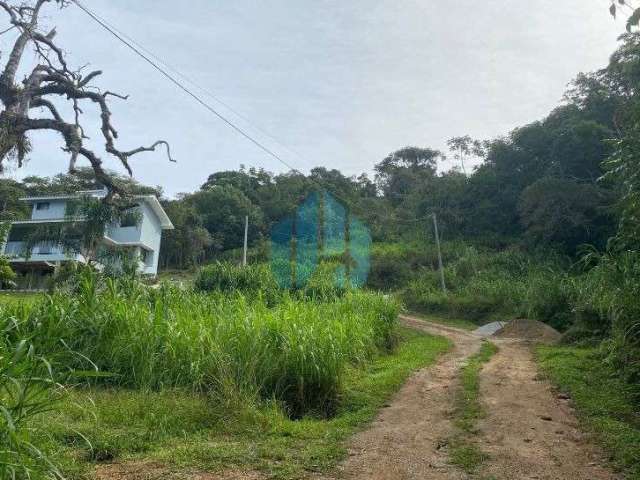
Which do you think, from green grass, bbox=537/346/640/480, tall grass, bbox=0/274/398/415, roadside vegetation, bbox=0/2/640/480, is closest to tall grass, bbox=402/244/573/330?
roadside vegetation, bbox=0/2/640/480

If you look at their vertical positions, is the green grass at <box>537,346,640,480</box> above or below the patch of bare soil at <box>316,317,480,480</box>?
above

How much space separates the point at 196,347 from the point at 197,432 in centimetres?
187

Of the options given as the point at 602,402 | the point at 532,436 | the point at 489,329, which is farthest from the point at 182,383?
the point at 489,329

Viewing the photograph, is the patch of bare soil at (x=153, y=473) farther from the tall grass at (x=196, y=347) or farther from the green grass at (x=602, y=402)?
the green grass at (x=602, y=402)

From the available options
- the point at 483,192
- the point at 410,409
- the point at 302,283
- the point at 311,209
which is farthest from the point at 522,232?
the point at 410,409

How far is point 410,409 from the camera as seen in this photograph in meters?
6.80

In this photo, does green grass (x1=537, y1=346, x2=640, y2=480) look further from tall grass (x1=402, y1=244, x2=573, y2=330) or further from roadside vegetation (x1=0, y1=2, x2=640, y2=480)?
tall grass (x1=402, y1=244, x2=573, y2=330)

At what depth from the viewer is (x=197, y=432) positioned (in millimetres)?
5234

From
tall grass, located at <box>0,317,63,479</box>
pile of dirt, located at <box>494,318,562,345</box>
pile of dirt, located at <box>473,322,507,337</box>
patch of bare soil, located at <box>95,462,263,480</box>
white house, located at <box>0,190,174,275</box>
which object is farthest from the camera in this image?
white house, located at <box>0,190,174,275</box>

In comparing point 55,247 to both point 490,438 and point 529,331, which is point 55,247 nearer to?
point 529,331

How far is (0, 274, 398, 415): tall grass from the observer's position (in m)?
6.65

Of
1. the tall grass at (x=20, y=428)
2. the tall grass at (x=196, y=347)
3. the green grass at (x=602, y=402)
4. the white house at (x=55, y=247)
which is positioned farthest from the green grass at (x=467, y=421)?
the white house at (x=55, y=247)

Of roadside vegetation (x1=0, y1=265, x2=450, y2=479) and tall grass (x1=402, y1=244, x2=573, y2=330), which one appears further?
tall grass (x1=402, y1=244, x2=573, y2=330)

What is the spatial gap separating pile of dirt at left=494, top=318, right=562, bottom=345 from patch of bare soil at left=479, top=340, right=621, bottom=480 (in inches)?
314
